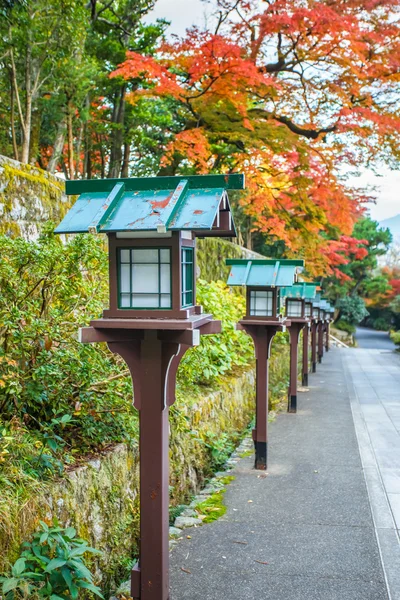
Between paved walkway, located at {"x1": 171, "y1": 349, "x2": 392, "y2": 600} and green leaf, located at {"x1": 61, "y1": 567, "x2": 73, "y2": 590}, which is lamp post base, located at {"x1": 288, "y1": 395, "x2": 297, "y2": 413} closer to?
paved walkway, located at {"x1": 171, "y1": 349, "x2": 392, "y2": 600}

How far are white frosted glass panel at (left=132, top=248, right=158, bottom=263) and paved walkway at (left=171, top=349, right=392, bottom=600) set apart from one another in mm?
2578

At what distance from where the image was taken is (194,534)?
4746 millimetres

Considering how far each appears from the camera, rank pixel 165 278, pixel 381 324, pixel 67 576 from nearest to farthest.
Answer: pixel 67 576 < pixel 165 278 < pixel 381 324

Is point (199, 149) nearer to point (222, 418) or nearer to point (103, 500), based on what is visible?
point (222, 418)

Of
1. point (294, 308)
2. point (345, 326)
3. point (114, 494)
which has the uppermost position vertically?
point (294, 308)

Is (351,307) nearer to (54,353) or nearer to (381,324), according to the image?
(381,324)

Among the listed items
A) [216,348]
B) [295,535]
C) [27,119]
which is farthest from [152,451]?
[27,119]

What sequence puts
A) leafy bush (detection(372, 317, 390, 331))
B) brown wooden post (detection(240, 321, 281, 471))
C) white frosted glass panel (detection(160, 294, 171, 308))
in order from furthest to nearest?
leafy bush (detection(372, 317, 390, 331)) < brown wooden post (detection(240, 321, 281, 471)) < white frosted glass panel (detection(160, 294, 171, 308))

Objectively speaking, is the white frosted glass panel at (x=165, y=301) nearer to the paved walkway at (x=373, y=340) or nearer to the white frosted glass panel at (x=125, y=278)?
the white frosted glass panel at (x=125, y=278)

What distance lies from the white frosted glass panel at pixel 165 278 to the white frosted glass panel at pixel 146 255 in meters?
0.08

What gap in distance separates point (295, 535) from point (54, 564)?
276 centimetres

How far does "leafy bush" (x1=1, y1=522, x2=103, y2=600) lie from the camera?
108 inches

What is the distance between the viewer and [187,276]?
3422 millimetres

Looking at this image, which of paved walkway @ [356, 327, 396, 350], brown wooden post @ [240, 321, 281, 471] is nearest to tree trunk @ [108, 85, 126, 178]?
brown wooden post @ [240, 321, 281, 471]
